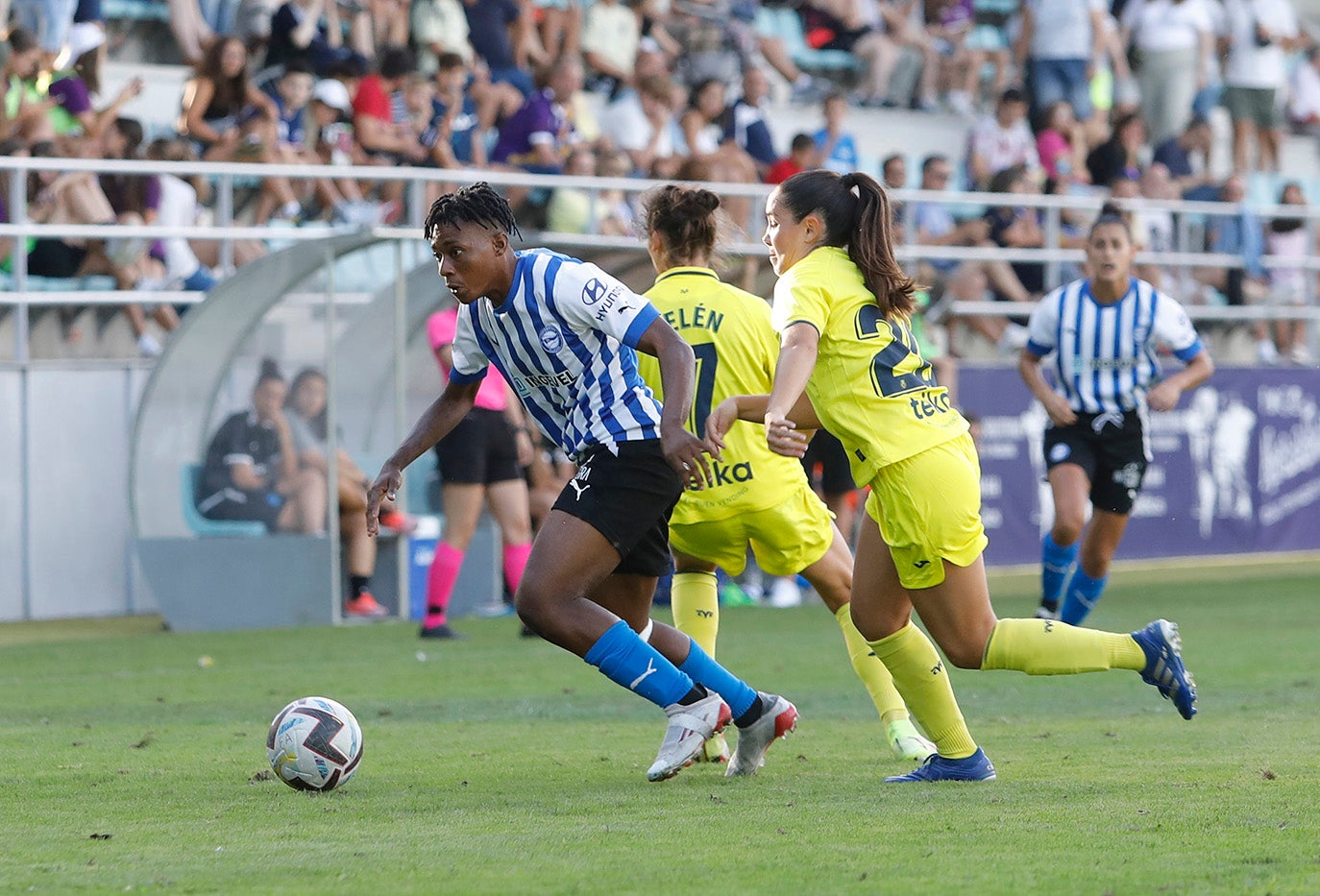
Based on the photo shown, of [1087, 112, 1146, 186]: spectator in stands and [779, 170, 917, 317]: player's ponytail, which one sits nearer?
[779, 170, 917, 317]: player's ponytail

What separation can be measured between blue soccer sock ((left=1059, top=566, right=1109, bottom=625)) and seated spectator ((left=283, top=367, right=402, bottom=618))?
4.76m

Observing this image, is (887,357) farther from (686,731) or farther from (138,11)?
(138,11)

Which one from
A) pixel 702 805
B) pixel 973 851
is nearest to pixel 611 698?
pixel 702 805

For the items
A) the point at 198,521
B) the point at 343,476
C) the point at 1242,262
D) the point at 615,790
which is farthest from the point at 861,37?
the point at 615,790

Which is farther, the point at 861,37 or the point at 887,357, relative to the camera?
the point at 861,37

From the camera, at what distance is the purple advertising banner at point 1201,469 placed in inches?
672

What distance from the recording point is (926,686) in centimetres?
613

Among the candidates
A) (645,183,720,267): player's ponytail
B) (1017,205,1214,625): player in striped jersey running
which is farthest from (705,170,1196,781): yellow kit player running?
(1017,205,1214,625): player in striped jersey running

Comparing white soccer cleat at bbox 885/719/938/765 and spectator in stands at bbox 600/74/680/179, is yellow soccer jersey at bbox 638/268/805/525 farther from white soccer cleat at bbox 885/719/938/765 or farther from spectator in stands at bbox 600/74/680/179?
spectator in stands at bbox 600/74/680/179

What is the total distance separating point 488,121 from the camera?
17.2m

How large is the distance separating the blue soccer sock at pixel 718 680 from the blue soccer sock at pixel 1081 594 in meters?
5.06

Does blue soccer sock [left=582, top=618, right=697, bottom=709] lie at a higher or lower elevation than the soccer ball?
higher

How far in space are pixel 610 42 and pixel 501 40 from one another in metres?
1.42

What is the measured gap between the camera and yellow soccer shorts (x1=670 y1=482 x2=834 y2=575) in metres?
7.01
